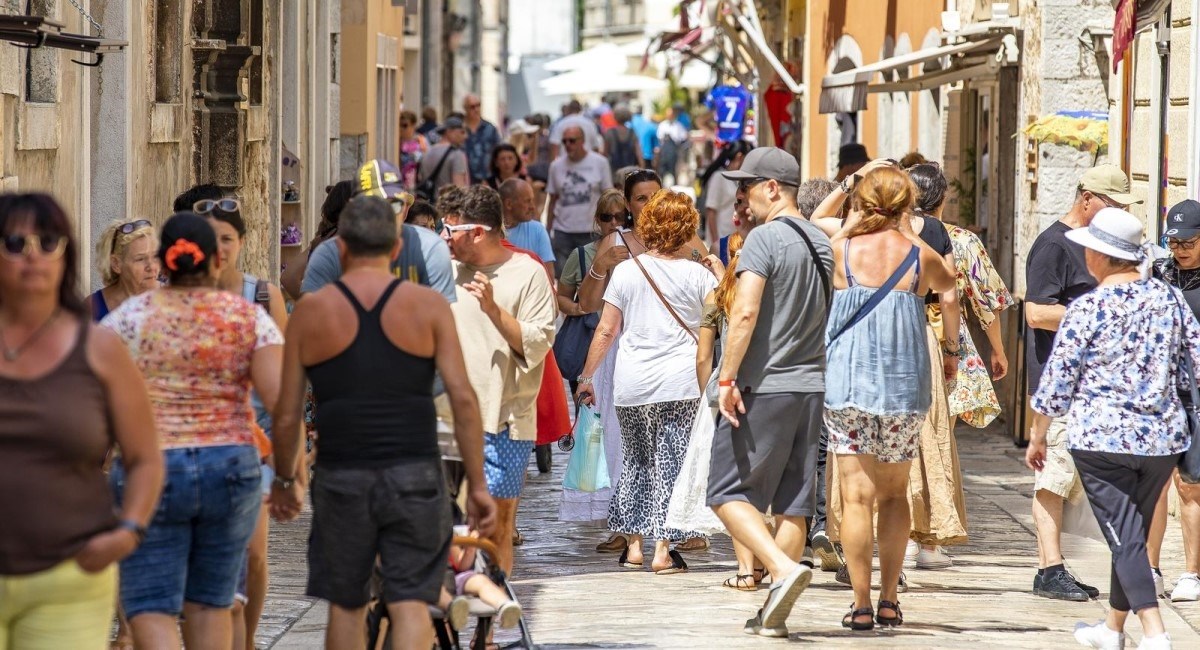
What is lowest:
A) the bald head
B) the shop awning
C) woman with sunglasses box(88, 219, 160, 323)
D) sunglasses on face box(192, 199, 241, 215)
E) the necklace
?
the necklace

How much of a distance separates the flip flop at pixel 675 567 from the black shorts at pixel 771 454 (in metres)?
1.46

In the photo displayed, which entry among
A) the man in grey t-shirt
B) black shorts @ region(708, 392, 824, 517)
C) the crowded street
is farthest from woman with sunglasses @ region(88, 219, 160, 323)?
black shorts @ region(708, 392, 824, 517)

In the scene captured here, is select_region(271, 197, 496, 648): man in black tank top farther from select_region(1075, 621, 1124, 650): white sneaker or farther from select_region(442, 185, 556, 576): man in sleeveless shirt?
select_region(1075, 621, 1124, 650): white sneaker

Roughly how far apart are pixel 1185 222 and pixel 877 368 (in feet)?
5.66

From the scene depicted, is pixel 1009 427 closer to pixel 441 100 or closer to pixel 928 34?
pixel 928 34

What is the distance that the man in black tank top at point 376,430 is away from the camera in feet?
18.7

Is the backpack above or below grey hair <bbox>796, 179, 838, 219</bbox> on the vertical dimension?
above

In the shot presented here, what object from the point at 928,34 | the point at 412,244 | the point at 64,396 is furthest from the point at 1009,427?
the point at 64,396

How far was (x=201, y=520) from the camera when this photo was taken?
559 cm

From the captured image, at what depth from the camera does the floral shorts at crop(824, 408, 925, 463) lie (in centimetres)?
783

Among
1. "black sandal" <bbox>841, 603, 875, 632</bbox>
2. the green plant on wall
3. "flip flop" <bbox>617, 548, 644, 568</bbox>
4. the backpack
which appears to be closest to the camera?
"black sandal" <bbox>841, 603, 875, 632</bbox>

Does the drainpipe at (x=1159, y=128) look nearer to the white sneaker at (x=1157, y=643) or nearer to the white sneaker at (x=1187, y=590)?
the white sneaker at (x=1187, y=590)

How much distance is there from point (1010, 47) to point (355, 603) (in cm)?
1068

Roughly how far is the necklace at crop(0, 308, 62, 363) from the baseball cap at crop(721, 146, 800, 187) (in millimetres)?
4044
